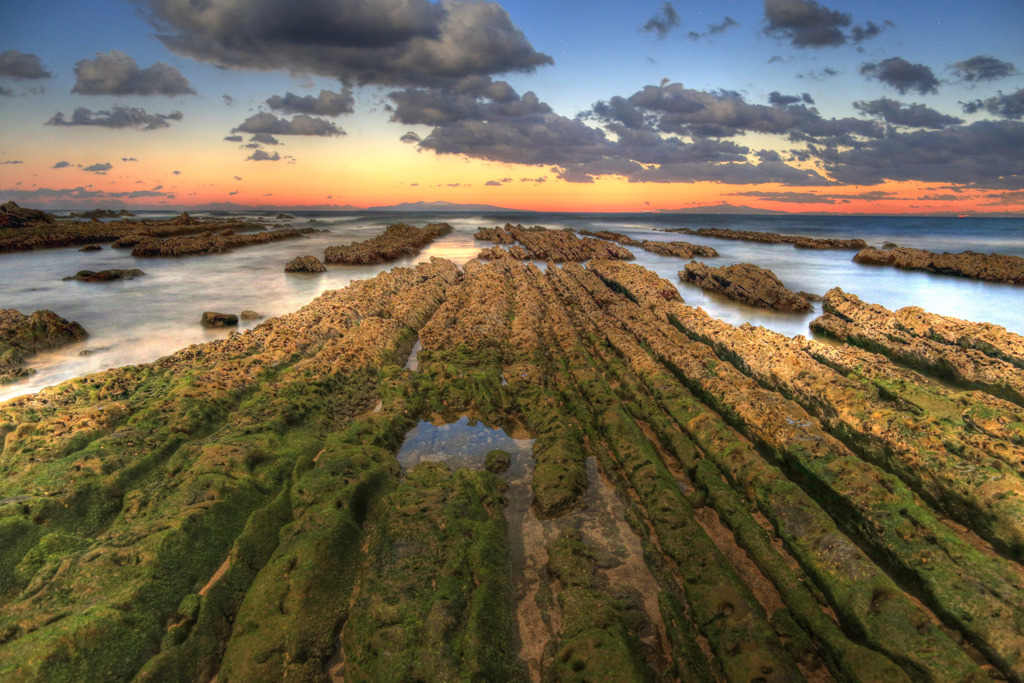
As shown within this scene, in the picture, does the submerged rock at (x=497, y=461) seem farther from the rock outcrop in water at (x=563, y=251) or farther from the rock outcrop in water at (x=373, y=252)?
the rock outcrop in water at (x=373, y=252)

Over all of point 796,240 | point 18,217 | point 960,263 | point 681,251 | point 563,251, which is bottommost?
point 960,263

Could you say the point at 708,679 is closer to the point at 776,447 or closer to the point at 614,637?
the point at 614,637

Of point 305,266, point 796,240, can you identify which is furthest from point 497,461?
point 796,240

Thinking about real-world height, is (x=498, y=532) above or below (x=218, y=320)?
below

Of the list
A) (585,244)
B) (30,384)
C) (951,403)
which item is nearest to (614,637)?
(951,403)

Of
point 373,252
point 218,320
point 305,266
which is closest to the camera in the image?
point 218,320

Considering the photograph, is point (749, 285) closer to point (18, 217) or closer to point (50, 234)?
point (50, 234)

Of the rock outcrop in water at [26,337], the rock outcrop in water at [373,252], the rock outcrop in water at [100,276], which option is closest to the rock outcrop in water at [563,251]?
the rock outcrop in water at [373,252]
